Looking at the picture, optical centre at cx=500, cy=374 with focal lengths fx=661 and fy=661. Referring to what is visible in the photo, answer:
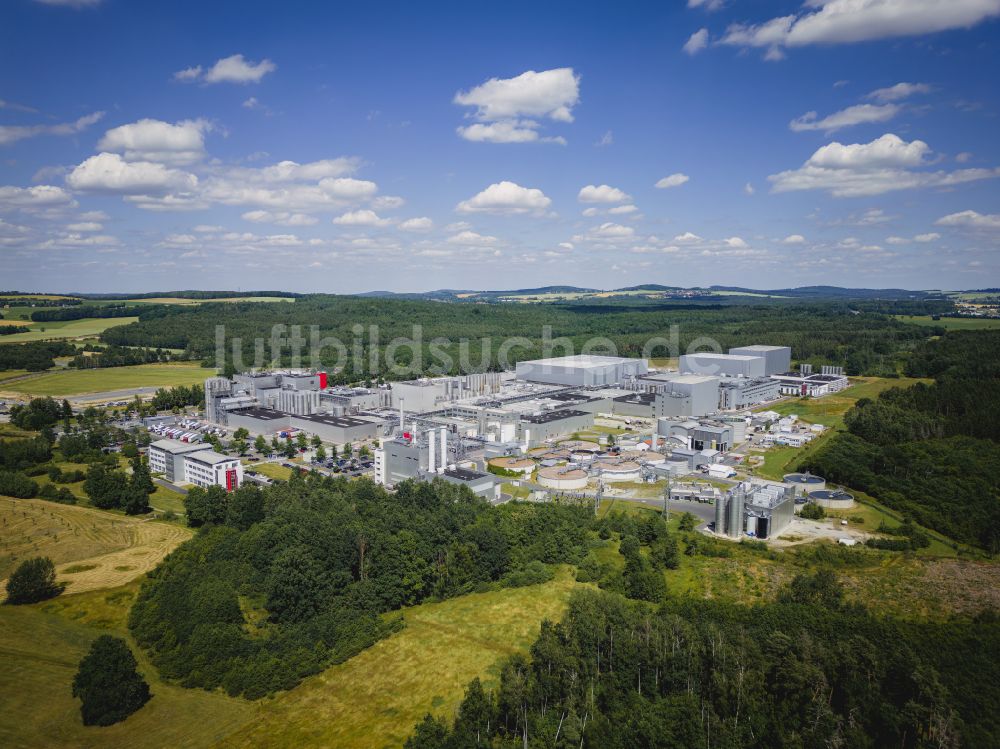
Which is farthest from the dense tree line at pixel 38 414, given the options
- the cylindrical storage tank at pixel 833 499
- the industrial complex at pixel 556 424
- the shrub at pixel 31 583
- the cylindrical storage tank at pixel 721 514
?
the cylindrical storage tank at pixel 833 499

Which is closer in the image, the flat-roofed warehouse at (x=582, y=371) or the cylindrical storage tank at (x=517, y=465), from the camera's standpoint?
the cylindrical storage tank at (x=517, y=465)

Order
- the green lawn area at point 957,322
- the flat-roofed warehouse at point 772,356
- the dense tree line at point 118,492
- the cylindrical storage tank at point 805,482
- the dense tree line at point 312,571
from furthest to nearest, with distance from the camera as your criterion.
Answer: the green lawn area at point 957,322 → the flat-roofed warehouse at point 772,356 → the cylindrical storage tank at point 805,482 → the dense tree line at point 118,492 → the dense tree line at point 312,571

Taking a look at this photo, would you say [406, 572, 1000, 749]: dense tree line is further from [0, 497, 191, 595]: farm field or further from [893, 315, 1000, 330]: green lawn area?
[893, 315, 1000, 330]: green lawn area

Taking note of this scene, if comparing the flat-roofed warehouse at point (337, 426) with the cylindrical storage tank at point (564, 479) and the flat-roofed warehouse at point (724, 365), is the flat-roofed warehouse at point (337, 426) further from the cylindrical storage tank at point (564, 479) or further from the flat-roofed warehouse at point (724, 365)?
the flat-roofed warehouse at point (724, 365)

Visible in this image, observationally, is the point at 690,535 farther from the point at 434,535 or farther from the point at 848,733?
the point at 848,733

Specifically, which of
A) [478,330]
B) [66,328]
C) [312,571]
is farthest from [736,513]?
[66,328]

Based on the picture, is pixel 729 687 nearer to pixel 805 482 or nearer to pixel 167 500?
pixel 805 482

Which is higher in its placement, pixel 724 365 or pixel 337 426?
pixel 724 365

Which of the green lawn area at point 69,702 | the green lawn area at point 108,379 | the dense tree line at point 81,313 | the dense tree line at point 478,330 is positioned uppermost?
the dense tree line at point 81,313
